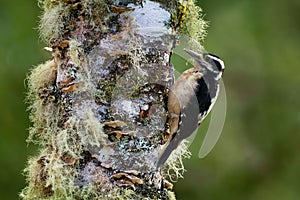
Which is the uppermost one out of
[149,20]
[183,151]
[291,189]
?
[149,20]

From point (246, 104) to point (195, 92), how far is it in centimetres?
207

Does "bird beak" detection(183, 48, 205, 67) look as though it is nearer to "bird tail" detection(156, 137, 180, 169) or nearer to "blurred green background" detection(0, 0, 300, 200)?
"bird tail" detection(156, 137, 180, 169)

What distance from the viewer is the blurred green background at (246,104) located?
4.04m

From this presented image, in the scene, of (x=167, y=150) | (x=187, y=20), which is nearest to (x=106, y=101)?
(x=167, y=150)

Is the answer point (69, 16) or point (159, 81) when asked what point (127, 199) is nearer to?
point (159, 81)

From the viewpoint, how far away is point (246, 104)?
14.3ft

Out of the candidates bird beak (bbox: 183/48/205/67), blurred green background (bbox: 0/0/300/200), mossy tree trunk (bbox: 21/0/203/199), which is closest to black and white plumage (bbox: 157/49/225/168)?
bird beak (bbox: 183/48/205/67)

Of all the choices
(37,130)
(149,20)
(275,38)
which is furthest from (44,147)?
(275,38)

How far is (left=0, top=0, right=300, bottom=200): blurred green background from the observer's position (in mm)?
4043

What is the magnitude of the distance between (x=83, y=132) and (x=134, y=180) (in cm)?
18

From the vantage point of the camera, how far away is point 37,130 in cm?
208

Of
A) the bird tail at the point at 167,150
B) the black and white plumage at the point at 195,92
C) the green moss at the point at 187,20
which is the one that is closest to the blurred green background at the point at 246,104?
the black and white plumage at the point at 195,92

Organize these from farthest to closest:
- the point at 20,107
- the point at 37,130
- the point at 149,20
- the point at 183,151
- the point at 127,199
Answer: the point at 20,107
the point at 183,151
the point at 37,130
the point at 149,20
the point at 127,199

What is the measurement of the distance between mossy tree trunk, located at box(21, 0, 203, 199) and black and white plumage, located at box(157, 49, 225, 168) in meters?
0.12
